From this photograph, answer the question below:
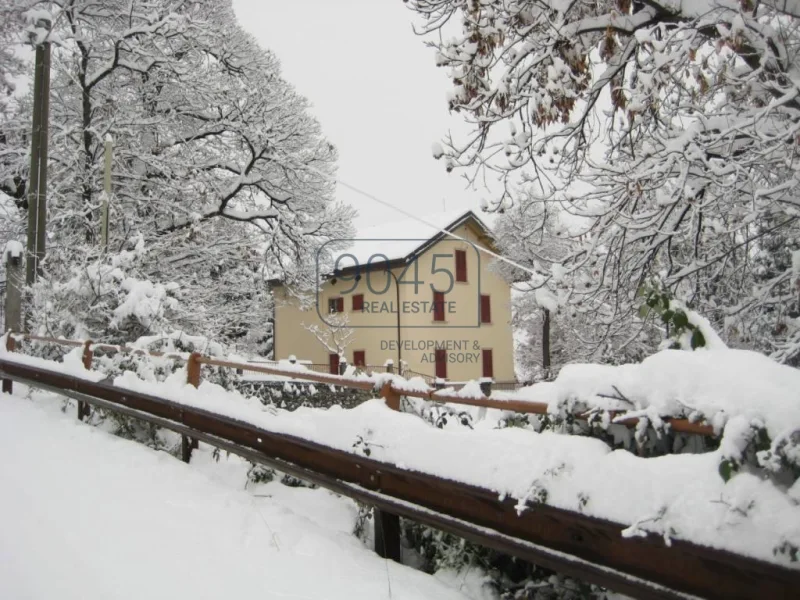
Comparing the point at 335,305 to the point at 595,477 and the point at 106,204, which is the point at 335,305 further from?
the point at 595,477

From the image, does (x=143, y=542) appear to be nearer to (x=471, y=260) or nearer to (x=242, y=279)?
(x=242, y=279)

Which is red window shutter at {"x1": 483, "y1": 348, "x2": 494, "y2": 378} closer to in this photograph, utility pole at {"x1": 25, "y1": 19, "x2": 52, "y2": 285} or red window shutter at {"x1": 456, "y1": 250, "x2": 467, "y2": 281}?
red window shutter at {"x1": 456, "y1": 250, "x2": 467, "y2": 281}

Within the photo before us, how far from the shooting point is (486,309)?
2973 centimetres

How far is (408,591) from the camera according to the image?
9.39 ft

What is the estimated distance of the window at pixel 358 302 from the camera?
27.7 metres

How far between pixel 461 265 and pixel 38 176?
19876 mm

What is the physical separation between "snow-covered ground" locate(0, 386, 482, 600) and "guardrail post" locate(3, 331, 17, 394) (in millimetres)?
4764

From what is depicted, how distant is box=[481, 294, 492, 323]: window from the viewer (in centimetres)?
2942

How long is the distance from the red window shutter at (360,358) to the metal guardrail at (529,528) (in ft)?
→ 75.4

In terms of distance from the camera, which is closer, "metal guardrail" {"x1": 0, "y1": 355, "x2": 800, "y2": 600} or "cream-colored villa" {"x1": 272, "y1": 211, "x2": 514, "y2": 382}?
"metal guardrail" {"x1": 0, "y1": 355, "x2": 800, "y2": 600}

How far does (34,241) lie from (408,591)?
39.1 ft

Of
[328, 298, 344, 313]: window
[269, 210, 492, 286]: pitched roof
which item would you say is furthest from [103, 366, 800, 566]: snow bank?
[328, 298, 344, 313]: window

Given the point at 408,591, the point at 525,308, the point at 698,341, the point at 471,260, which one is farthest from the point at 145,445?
the point at 525,308

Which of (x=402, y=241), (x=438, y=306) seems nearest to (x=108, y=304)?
(x=438, y=306)
